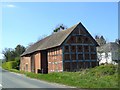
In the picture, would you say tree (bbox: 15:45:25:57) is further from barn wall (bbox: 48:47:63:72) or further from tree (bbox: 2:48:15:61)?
barn wall (bbox: 48:47:63:72)

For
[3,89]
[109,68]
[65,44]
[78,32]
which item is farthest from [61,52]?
[3,89]

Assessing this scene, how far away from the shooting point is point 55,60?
44.8 metres

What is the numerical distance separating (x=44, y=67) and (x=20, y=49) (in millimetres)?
63290

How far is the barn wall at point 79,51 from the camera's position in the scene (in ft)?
139

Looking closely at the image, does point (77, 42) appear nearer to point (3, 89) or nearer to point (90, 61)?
point (90, 61)

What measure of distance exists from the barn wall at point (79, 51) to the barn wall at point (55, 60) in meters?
0.99

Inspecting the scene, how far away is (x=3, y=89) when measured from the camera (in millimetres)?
20141

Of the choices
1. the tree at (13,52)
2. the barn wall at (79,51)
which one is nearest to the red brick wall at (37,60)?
the barn wall at (79,51)

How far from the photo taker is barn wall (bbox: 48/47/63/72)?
42.8 meters

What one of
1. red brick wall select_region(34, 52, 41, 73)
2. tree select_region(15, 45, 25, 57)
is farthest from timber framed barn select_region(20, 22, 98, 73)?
tree select_region(15, 45, 25, 57)

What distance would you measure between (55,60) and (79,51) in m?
4.25

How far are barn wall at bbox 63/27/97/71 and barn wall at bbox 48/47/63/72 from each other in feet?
3.25

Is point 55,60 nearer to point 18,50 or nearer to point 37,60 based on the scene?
point 37,60

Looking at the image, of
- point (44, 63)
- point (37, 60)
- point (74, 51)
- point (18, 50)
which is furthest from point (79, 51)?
point (18, 50)
